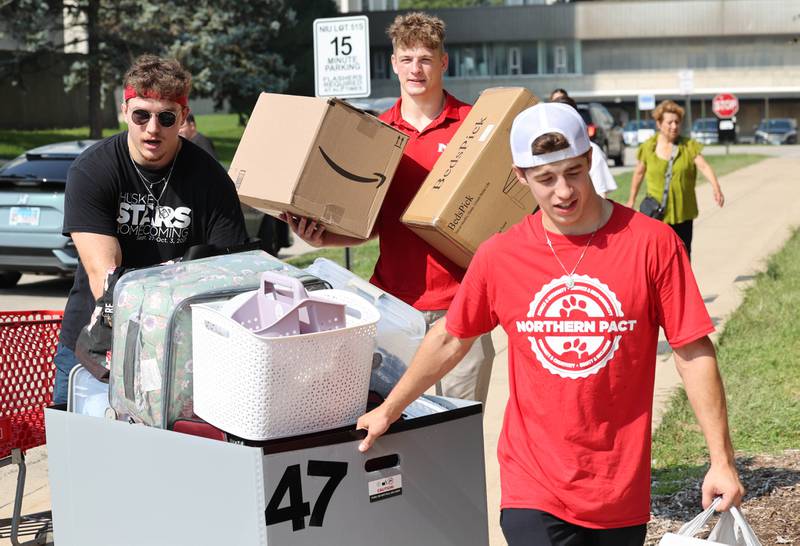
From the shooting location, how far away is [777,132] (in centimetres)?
6019

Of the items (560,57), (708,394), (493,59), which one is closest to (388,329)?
(708,394)

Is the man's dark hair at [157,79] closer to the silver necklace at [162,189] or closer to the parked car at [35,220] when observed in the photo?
the silver necklace at [162,189]

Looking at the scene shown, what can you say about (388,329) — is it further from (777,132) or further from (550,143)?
(777,132)

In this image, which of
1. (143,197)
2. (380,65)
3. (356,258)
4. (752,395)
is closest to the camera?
(143,197)

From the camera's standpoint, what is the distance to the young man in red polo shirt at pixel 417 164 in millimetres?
4902

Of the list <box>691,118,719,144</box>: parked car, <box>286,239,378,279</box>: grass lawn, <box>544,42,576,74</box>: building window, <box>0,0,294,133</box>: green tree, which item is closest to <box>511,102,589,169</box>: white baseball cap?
<box>286,239,378,279</box>: grass lawn

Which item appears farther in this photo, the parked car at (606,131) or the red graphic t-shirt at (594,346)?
the parked car at (606,131)

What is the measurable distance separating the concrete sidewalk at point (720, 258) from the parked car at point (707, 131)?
2620 centimetres

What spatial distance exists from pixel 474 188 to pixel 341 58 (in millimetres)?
6572

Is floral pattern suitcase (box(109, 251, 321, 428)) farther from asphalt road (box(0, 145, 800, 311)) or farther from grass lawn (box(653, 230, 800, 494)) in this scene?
asphalt road (box(0, 145, 800, 311))

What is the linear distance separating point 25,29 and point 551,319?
34.7m

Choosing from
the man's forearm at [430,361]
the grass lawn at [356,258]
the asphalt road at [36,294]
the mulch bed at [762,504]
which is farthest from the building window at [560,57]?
the man's forearm at [430,361]

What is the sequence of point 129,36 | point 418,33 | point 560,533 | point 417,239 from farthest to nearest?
point 129,36, point 417,239, point 418,33, point 560,533

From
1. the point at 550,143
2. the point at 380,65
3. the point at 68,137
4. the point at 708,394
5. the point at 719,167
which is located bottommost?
the point at 719,167
